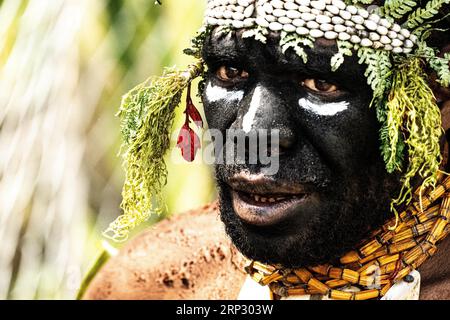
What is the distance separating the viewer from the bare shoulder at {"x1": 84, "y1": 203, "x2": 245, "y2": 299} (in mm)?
2766

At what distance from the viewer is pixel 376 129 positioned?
1.99 meters

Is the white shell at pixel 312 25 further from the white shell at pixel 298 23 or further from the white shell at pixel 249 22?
the white shell at pixel 249 22

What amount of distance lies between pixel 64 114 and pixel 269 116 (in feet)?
5.29

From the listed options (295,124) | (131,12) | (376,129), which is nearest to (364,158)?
(376,129)

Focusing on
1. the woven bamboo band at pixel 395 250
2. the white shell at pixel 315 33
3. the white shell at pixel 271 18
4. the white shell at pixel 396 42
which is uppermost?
the white shell at pixel 271 18

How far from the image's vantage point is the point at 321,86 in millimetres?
1958

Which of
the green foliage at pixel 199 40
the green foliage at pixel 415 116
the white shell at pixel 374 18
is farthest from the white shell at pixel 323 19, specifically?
the green foliage at pixel 199 40

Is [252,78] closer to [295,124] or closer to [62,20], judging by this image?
[295,124]

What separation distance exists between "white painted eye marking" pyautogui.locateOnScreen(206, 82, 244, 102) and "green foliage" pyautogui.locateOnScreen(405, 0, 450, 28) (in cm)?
47

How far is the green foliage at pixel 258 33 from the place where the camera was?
194cm

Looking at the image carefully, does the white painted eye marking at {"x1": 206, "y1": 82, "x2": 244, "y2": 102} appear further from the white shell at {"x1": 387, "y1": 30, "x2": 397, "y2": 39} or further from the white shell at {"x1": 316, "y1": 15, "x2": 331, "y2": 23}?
the white shell at {"x1": 387, "y1": 30, "x2": 397, "y2": 39}

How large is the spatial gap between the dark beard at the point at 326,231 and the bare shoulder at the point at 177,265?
61 centimetres

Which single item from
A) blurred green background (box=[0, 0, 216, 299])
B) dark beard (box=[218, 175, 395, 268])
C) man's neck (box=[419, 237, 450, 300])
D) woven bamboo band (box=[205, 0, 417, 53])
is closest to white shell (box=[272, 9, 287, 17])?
woven bamboo band (box=[205, 0, 417, 53])
